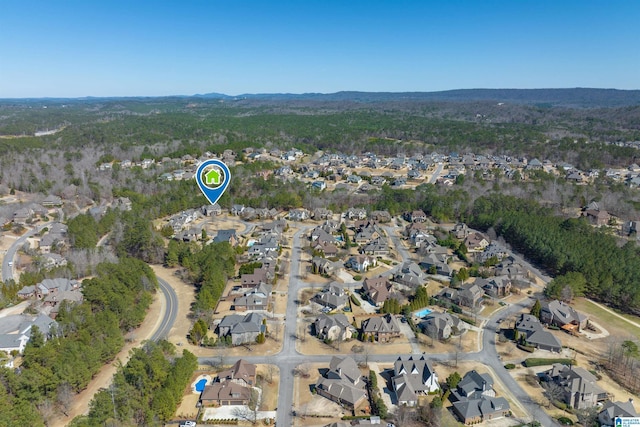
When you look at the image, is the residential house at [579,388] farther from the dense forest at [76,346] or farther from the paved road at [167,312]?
the dense forest at [76,346]

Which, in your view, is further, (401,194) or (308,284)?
(401,194)

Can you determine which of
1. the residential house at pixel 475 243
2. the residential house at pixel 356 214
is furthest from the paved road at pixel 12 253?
the residential house at pixel 475 243

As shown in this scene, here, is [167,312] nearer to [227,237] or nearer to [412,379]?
[227,237]

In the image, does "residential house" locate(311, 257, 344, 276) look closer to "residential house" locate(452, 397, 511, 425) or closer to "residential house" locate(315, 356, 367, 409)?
"residential house" locate(315, 356, 367, 409)

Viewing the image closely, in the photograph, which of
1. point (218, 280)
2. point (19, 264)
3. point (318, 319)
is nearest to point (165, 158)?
point (19, 264)

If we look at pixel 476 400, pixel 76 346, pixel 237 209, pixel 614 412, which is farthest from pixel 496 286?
pixel 237 209

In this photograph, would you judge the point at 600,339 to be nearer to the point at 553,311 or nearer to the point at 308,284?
the point at 553,311
